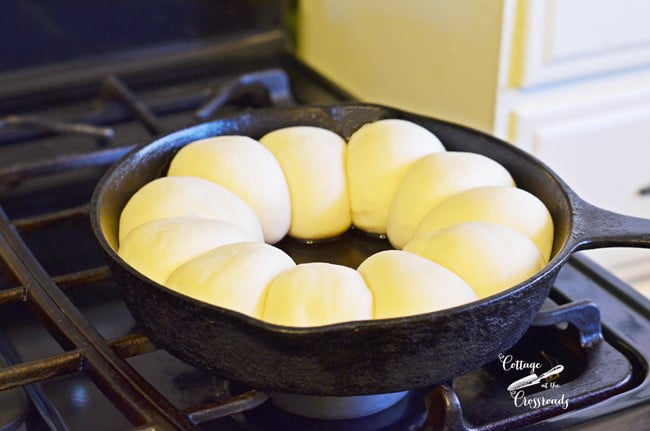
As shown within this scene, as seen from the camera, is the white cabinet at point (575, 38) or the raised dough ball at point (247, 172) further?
the white cabinet at point (575, 38)

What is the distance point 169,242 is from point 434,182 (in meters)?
0.19

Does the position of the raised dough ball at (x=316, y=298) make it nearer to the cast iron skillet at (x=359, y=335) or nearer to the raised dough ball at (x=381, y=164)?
the cast iron skillet at (x=359, y=335)

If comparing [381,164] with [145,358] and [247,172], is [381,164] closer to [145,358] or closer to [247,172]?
[247,172]

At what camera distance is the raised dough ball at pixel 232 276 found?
51cm

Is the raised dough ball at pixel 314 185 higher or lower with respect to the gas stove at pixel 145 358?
higher

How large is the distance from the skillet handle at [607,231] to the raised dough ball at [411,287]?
0.27 ft

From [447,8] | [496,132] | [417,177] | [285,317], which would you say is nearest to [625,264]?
[496,132]

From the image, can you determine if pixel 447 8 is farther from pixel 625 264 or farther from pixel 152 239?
pixel 152 239

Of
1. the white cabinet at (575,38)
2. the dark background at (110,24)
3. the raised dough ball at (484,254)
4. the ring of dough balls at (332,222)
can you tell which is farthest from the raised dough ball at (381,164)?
the dark background at (110,24)

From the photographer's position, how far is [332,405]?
0.55 meters

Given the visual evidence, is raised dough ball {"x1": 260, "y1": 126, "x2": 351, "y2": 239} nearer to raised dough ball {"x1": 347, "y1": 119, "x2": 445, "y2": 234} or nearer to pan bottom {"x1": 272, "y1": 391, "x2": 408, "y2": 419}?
raised dough ball {"x1": 347, "y1": 119, "x2": 445, "y2": 234}

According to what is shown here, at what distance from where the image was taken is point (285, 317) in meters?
0.49

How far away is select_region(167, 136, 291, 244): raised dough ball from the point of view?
654 mm

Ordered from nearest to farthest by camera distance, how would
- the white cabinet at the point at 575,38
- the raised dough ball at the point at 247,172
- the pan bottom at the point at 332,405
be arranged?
the pan bottom at the point at 332,405
the raised dough ball at the point at 247,172
the white cabinet at the point at 575,38
